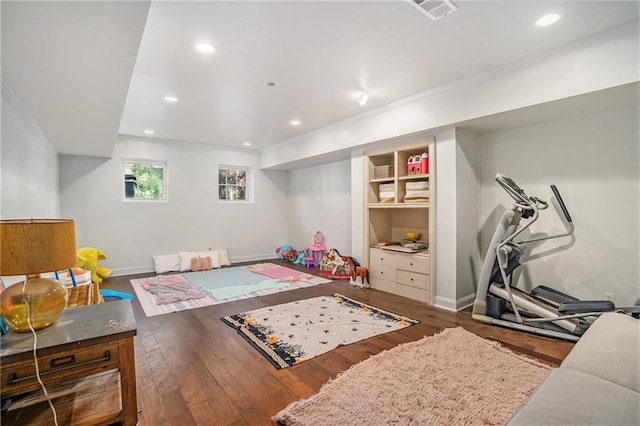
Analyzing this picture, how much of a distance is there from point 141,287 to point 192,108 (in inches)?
113

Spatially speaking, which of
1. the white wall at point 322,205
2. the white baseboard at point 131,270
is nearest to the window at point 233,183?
the white wall at point 322,205

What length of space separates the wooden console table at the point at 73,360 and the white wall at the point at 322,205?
13.5 feet

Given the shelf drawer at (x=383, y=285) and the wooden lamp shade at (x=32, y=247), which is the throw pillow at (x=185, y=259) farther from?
the wooden lamp shade at (x=32, y=247)

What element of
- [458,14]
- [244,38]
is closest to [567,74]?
[458,14]

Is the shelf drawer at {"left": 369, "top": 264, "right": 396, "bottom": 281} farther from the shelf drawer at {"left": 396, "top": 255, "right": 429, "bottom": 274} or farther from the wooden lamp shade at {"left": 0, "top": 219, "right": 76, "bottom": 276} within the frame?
the wooden lamp shade at {"left": 0, "top": 219, "right": 76, "bottom": 276}

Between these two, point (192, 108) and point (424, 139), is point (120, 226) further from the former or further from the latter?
point (424, 139)

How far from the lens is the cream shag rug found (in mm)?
1758

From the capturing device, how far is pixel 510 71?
2922 mm

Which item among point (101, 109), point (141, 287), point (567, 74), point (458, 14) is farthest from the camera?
point (141, 287)

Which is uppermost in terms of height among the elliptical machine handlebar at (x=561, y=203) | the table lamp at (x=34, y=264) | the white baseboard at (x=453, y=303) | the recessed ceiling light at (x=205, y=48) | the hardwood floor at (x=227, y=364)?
the recessed ceiling light at (x=205, y=48)

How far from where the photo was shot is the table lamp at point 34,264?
1.29 meters

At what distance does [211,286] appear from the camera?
4754 mm

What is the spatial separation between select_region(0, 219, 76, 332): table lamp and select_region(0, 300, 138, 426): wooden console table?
0.29 ft

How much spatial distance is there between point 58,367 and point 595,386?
2347 mm
